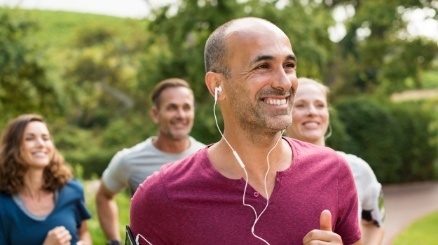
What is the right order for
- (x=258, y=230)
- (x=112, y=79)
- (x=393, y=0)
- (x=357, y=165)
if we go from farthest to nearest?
(x=112, y=79), (x=393, y=0), (x=357, y=165), (x=258, y=230)

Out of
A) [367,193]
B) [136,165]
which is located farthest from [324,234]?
[136,165]

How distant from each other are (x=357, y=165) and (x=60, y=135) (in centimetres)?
3000

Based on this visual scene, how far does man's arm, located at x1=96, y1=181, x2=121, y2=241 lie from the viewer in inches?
224

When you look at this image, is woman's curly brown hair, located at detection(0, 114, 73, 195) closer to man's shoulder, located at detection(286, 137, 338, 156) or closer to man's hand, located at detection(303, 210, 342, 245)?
man's shoulder, located at detection(286, 137, 338, 156)

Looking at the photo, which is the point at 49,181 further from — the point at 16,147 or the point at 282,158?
the point at 282,158

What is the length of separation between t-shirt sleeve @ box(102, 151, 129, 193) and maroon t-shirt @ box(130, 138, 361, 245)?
294cm

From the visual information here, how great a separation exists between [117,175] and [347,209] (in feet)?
10.4

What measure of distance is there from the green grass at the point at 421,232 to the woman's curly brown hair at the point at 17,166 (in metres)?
8.86

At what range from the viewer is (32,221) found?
4.66m

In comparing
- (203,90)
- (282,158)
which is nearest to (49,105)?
(203,90)

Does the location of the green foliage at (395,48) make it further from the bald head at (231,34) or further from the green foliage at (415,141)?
the bald head at (231,34)

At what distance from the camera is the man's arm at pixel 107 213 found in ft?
18.7

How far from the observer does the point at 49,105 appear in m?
19.4

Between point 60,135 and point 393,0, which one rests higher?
point 393,0
